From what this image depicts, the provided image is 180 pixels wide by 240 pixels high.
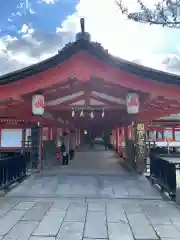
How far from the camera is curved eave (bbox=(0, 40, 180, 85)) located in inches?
210

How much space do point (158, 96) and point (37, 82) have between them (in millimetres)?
3121

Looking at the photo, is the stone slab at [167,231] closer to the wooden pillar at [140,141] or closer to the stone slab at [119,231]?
the stone slab at [119,231]

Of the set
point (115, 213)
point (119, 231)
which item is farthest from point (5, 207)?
point (119, 231)

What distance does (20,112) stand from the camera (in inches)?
342

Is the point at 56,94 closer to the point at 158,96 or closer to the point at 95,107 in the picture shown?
the point at 95,107

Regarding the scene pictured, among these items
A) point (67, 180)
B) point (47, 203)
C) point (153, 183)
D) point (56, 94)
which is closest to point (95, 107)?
point (56, 94)

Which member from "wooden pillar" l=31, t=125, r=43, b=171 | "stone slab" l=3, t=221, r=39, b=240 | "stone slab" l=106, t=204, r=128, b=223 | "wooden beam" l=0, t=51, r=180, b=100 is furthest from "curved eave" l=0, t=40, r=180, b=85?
"wooden pillar" l=31, t=125, r=43, b=171

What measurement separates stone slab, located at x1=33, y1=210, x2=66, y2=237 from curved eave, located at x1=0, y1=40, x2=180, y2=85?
3.29 meters

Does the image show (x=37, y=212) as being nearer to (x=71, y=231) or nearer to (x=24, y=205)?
(x=24, y=205)

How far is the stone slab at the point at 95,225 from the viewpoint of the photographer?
385cm

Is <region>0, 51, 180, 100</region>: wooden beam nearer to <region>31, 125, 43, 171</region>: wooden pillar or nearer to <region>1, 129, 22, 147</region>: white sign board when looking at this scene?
<region>31, 125, 43, 171</region>: wooden pillar

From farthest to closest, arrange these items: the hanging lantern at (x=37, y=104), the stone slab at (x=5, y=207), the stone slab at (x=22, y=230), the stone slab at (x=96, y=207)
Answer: the hanging lantern at (x=37, y=104)
the stone slab at (x=96, y=207)
the stone slab at (x=5, y=207)
the stone slab at (x=22, y=230)

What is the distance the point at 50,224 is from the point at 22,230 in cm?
53

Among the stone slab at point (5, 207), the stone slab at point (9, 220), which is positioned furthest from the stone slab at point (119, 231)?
the stone slab at point (5, 207)
